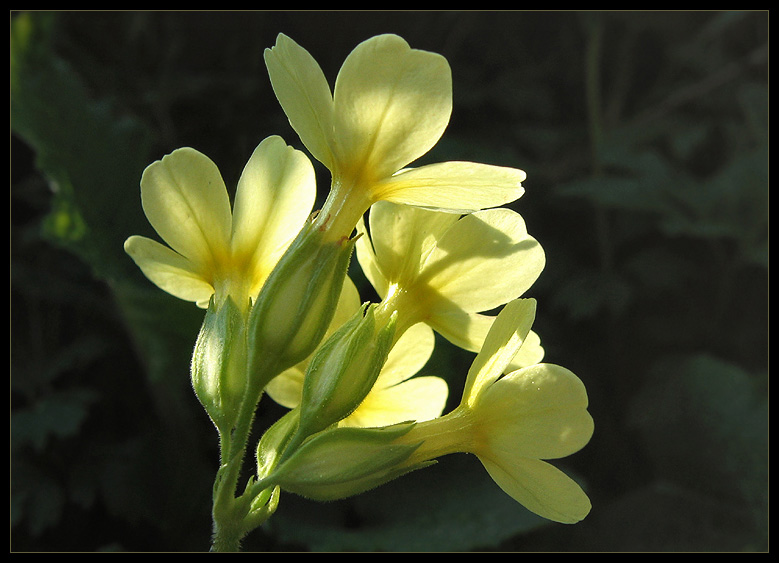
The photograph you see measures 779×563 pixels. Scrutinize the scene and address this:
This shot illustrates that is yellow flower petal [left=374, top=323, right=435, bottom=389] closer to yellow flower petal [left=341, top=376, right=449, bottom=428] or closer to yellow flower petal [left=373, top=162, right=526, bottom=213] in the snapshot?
yellow flower petal [left=341, top=376, right=449, bottom=428]

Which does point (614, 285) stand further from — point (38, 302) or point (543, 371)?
point (38, 302)

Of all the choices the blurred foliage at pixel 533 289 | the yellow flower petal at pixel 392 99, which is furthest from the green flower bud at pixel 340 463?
the blurred foliage at pixel 533 289

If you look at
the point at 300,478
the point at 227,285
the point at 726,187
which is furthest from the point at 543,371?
the point at 726,187

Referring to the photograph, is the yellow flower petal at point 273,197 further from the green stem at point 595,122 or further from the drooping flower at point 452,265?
the green stem at point 595,122

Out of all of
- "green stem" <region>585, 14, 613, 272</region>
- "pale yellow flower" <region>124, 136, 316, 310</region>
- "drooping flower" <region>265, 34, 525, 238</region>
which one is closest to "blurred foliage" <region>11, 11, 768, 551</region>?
"green stem" <region>585, 14, 613, 272</region>

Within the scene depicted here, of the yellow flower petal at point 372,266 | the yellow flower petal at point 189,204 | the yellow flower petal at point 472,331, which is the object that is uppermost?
the yellow flower petal at point 189,204

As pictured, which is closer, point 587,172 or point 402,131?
point 402,131

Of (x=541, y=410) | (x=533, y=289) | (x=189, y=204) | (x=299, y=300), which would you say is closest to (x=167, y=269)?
(x=189, y=204)
